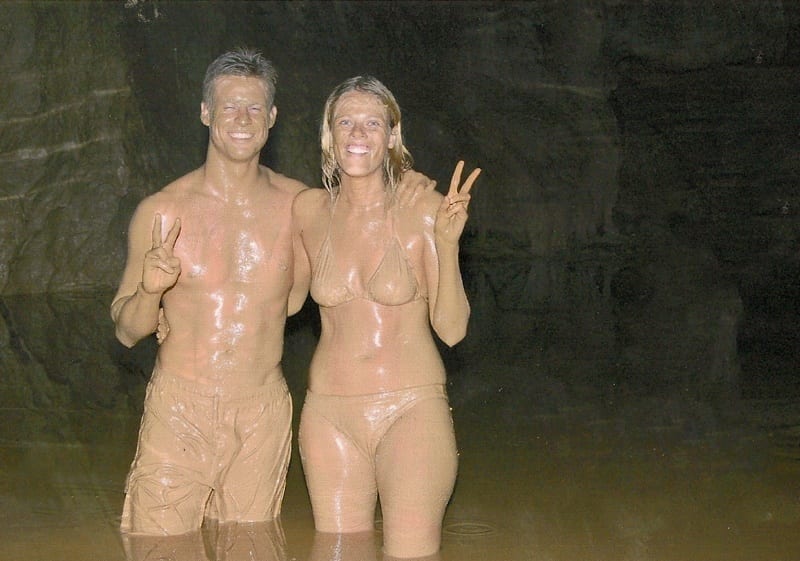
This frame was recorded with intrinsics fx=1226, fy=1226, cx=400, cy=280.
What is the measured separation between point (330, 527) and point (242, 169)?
1.34 metres

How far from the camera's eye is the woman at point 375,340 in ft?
13.4

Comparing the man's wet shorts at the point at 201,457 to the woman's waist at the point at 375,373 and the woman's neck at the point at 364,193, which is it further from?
the woman's neck at the point at 364,193

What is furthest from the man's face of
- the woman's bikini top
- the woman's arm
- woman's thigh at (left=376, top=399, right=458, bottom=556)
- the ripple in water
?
the ripple in water

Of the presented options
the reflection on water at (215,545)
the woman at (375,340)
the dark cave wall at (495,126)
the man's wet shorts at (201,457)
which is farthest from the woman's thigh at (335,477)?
the dark cave wall at (495,126)

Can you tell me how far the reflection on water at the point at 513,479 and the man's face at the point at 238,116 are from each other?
1387mm

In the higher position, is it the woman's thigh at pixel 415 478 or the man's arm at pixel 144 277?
the man's arm at pixel 144 277

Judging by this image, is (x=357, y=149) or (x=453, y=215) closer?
(x=453, y=215)

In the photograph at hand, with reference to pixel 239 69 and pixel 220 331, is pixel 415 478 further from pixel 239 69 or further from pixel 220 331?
pixel 239 69

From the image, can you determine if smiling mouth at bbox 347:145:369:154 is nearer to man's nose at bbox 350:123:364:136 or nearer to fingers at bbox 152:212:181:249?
man's nose at bbox 350:123:364:136

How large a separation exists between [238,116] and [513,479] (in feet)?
8.08

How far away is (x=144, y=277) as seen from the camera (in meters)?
4.17

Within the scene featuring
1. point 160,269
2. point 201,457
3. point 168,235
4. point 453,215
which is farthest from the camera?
point 201,457

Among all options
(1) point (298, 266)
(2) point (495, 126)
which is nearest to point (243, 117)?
(1) point (298, 266)

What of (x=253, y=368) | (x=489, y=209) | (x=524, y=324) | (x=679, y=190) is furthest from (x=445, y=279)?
(x=679, y=190)
